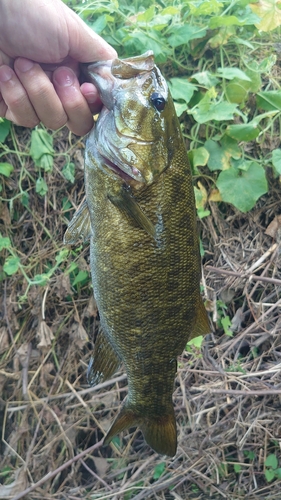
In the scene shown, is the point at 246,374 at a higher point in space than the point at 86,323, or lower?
lower

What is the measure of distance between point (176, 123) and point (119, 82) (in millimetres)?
180

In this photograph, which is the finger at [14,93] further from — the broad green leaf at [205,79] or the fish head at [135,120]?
the broad green leaf at [205,79]

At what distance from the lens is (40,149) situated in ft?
6.94

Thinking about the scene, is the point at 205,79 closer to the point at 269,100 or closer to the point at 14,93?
the point at 269,100

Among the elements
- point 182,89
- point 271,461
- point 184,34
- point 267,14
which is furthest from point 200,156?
point 271,461

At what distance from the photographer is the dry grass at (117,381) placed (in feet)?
6.54

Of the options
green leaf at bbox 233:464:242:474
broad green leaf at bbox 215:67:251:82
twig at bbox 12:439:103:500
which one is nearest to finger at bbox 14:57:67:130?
broad green leaf at bbox 215:67:251:82

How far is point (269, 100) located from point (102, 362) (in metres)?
1.57

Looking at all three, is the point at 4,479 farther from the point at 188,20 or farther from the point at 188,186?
the point at 188,20

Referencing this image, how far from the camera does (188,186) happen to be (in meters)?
1.07

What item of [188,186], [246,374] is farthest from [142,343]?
[246,374]

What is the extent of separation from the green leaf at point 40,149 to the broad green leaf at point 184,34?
800 millimetres

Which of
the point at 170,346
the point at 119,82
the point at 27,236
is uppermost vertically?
the point at 119,82

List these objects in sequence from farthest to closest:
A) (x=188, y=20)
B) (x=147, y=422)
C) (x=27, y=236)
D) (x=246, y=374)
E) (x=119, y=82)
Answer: (x=27, y=236)
(x=188, y=20)
(x=246, y=374)
(x=147, y=422)
(x=119, y=82)
